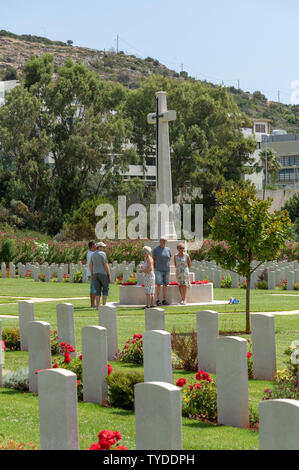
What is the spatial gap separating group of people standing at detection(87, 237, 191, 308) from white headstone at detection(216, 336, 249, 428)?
10338 mm

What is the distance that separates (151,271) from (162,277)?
121 cm

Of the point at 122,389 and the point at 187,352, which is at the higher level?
the point at 187,352

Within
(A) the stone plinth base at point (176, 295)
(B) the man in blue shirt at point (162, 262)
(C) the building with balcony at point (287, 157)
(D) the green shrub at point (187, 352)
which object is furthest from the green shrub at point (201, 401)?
(C) the building with balcony at point (287, 157)

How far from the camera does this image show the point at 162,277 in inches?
795

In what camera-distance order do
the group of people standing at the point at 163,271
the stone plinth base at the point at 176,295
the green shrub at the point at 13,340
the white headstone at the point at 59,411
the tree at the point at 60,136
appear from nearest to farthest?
the white headstone at the point at 59,411 → the green shrub at the point at 13,340 → the group of people standing at the point at 163,271 → the stone plinth base at the point at 176,295 → the tree at the point at 60,136

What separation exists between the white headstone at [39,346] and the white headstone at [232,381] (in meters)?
2.54

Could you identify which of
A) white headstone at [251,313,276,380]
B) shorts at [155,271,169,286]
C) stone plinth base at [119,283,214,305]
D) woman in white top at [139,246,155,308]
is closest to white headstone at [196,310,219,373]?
white headstone at [251,313,276,380]

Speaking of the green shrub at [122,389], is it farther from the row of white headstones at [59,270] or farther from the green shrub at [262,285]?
the row of white headstones at [59,270]

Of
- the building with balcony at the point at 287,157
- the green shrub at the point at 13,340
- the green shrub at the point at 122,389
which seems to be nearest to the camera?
the green shrub at the point at 122,389

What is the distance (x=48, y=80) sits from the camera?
208ft

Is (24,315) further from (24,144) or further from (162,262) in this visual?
(24,144)

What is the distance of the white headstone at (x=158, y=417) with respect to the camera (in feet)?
17.5

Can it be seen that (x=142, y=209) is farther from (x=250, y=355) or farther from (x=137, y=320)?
(x=250, y=355)

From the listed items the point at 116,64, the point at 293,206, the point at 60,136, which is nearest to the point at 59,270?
the point at 60,136
